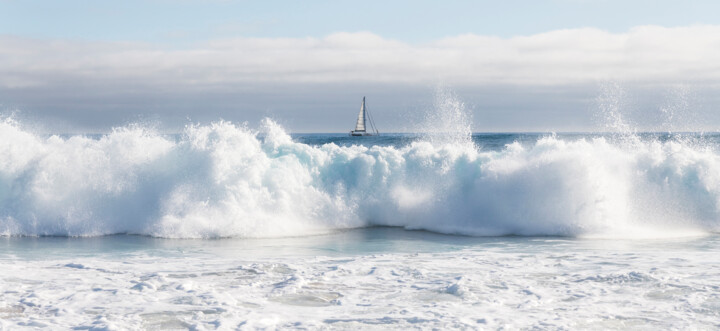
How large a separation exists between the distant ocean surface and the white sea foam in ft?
0.15

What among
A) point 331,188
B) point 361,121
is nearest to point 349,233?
point 331,188

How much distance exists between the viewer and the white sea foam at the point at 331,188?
13.4m

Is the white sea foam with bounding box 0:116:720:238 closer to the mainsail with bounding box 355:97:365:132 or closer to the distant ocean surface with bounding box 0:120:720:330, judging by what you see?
the distant ocean surface with bounding box 0:120:720:330

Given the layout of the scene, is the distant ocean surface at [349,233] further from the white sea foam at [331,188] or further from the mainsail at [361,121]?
the mainsail at [361,121]

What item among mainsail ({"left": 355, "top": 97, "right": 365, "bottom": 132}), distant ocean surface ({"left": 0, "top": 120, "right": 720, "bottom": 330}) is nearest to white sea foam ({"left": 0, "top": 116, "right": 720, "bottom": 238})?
distant ocean surface ({"left": 0, "top": 120, "right": 720, "bottom": 330})

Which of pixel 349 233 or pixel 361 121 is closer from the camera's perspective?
pixel 349 233

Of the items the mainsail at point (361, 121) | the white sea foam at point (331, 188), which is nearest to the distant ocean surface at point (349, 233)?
the white sea foam at point (331, 188)

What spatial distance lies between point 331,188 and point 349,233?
8.00 ft

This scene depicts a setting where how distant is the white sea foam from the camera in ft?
43.9

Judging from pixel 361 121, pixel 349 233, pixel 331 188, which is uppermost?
pixel 361 121

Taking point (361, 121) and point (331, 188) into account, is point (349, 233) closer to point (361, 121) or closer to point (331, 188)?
point (331, 188)

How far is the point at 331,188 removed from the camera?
51.5 ft

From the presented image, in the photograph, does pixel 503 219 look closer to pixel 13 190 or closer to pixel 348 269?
pixel 348 269

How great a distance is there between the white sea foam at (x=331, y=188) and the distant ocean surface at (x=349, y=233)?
0.05 m
